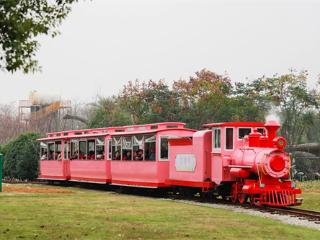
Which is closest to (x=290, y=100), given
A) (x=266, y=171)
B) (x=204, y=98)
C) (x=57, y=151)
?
(x=204, y=98)

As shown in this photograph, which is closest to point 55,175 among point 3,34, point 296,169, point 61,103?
point 296,169

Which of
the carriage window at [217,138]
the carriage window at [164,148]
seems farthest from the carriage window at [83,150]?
the carriage window at [217,138]

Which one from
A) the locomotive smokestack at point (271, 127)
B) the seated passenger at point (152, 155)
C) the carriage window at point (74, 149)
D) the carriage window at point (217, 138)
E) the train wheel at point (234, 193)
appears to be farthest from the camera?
the carriage window at point (74, 149)

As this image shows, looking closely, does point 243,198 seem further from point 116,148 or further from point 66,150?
point 66,150

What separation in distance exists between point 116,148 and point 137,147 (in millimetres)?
2354

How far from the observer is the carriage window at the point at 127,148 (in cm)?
3022

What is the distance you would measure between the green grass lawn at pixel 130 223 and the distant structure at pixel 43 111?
52783 mm

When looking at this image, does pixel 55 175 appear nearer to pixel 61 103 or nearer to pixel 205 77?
pixel 205 77

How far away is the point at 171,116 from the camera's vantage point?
2067 inches

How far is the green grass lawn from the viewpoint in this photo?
1430 cm

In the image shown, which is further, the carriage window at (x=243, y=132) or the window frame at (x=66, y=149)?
the window frame at (x=66, y=149)

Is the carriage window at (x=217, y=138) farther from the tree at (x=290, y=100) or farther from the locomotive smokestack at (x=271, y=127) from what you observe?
the tree at (x=290, y=100)

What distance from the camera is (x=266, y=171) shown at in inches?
872

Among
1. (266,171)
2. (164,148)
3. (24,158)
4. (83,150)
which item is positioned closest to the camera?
(266,171)
